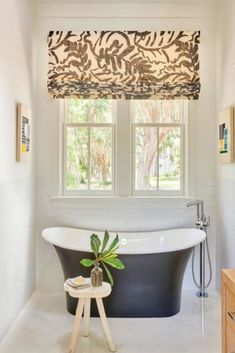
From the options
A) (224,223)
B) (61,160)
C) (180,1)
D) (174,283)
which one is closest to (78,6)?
(180,1)

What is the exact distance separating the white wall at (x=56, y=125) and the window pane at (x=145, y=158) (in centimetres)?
29

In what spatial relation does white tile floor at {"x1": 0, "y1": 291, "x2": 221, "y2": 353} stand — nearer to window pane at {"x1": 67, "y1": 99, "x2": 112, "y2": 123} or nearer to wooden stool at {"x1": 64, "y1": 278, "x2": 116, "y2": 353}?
wooden stool at {"x1": 64, "y1": 278, "x2": 116, "y2": 353}

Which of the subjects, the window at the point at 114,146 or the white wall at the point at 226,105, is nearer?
the white wall at the point at 226,105

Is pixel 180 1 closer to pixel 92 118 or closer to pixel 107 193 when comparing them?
pixel 92 118

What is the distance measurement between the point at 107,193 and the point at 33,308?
139 cm

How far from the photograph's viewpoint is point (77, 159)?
11.9ft

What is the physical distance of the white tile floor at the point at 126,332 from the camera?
2.34m

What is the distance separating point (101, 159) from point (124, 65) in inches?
41.4

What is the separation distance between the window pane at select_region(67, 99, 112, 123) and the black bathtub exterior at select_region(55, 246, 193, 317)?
152 centimetres

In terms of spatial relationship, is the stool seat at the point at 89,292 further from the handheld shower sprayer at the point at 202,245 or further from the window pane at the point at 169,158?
the window pane at the point at 169,158

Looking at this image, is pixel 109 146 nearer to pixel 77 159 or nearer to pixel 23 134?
pixel 77 159

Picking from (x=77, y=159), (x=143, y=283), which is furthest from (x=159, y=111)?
(x=143, y=283)

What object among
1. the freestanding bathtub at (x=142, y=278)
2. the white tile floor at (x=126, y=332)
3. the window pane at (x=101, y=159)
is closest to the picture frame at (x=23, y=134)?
the window pane at (x=101, y=159)

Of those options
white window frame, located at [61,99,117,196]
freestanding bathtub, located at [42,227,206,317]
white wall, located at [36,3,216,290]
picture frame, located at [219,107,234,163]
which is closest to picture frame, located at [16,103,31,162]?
white wall, located at [36,3,216,290]
